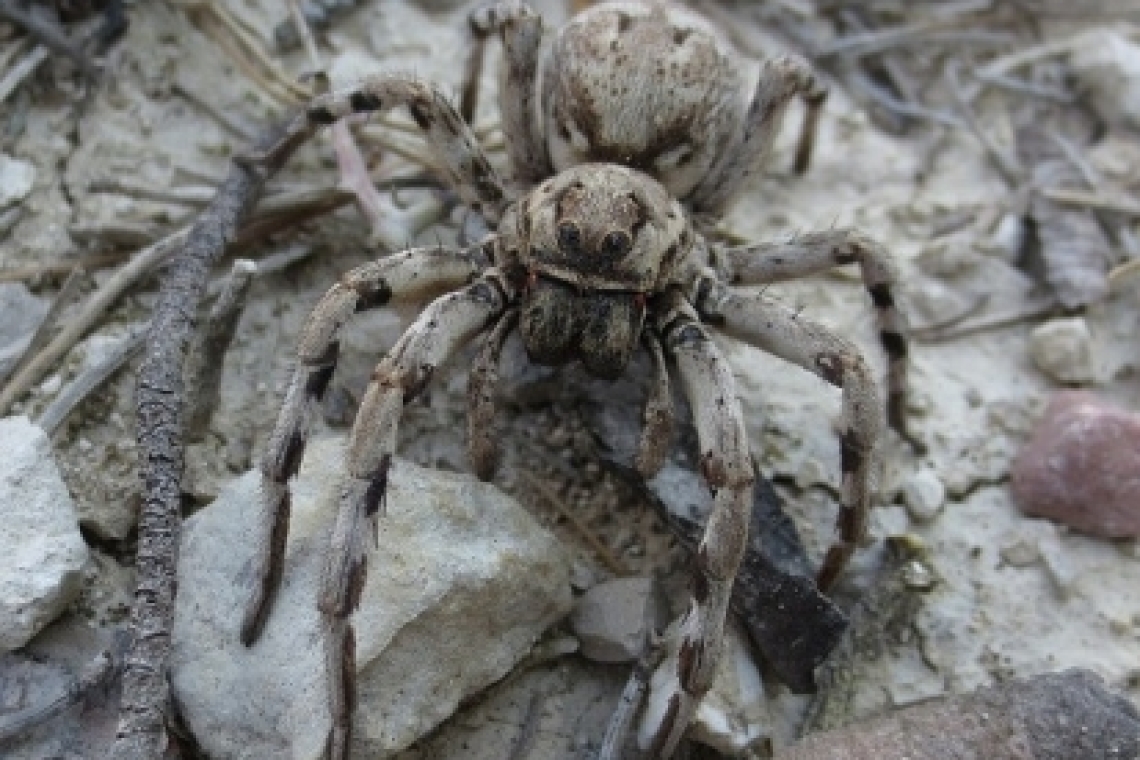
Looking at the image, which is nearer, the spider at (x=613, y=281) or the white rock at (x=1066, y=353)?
the spider at (x=613, y=281)

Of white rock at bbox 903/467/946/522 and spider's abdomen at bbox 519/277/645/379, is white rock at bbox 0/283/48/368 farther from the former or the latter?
white rock at bbox 903/467/946/522

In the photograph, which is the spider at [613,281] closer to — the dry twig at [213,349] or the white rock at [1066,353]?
the dry twig at [213,349]

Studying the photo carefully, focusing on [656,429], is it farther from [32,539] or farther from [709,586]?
[32,539]

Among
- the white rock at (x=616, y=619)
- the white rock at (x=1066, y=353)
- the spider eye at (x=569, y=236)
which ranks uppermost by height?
the spider eye at (x=569, y=236)

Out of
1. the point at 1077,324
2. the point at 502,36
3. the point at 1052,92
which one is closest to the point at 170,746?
the point at 502,36

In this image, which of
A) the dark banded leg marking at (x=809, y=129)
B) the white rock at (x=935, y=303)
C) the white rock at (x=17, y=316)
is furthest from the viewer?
the dark banded leg marking at (x=809, y=129)

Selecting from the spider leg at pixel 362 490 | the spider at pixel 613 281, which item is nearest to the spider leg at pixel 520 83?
the spider at pixel 613 281

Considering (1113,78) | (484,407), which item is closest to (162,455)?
(484,407)
